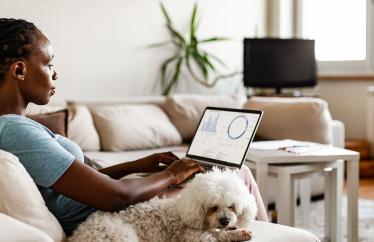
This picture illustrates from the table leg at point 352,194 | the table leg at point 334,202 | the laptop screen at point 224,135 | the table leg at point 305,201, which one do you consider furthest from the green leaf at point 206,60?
the laptop screen at point 224,135

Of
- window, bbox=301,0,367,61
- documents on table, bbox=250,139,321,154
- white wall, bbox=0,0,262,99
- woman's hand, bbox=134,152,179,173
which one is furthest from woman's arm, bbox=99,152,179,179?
window, bbox=301,0,367,61

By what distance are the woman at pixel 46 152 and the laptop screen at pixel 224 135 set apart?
0.36m

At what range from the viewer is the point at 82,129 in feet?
12.0

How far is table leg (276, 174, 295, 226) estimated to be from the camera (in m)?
2.72

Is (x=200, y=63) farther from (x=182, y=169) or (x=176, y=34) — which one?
(x=182, y=169)

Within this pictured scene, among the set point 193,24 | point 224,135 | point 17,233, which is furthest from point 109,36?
point 17,233

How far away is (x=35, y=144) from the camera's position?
1.46 meters

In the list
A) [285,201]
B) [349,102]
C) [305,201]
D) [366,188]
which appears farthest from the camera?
[349,102]

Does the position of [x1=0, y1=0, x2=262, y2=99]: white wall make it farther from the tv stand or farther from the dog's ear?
the dog's ear

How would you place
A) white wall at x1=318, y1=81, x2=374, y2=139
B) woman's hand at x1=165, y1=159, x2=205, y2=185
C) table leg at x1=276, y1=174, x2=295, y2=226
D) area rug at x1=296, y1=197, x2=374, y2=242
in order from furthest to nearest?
white wall at x1=318, y1=81, x2=374, y2=139 → area rug at x1=296, y1=197, x2=374, y2=242 → table leg at x1=276, y1=174, x2=295, y2=226 → woman's hand at x1=165, y1=159, x2=205, y2=185

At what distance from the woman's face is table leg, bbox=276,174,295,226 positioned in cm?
143

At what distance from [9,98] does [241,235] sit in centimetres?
69

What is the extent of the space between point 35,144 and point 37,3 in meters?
2.94

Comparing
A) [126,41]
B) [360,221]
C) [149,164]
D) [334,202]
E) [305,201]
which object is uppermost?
[126,41]
